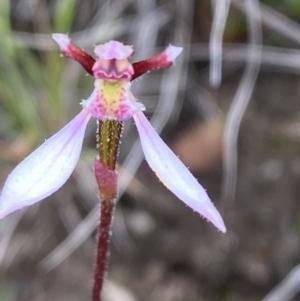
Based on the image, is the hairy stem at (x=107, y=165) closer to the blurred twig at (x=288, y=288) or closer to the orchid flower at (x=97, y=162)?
the orchid flower at (x=97, y=162)

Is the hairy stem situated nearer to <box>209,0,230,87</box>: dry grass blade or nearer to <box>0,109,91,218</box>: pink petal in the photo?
<box>0,109,91,218</box>: pink petal

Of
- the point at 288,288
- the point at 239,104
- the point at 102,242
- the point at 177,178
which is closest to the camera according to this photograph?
the point at 177,178

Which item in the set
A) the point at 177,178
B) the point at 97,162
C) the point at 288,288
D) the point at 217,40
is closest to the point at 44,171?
the point at 97,162

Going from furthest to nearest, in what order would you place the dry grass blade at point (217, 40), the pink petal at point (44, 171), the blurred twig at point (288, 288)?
the dry grass blade at point (217, 40)
the blurred twig at point (288, 288)
the pink petal at point (44, 171)

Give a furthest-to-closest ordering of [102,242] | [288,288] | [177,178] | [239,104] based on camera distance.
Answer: [239,104] < [288,288] < [102,242] < [177,178]

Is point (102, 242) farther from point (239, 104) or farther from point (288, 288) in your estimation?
point (239, 104)

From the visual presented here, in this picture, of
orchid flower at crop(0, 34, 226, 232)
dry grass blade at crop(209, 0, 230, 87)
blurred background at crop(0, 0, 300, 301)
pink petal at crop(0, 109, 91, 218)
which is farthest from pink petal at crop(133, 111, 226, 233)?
dry grass blade at crop(209, 0, 230, 87)

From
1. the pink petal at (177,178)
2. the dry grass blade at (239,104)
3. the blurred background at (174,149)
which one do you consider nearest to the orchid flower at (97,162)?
the pink petal at (177,178)
